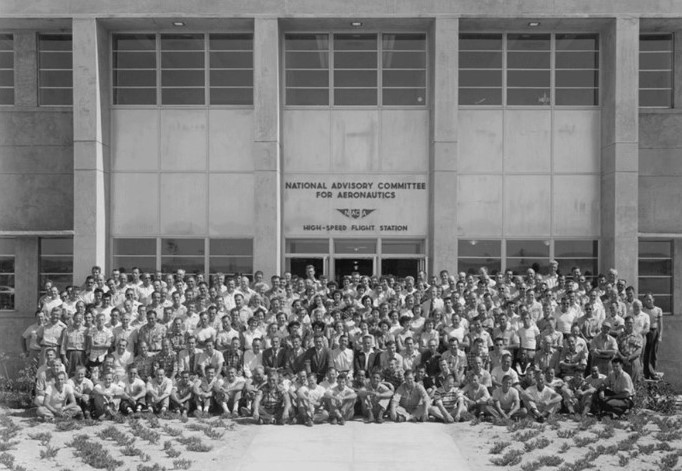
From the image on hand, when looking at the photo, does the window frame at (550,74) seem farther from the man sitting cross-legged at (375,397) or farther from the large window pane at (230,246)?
the man sitting cross-legged at (375,397)

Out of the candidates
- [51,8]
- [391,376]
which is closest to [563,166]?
[391,376]

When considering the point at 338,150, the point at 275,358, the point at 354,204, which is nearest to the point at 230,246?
the point at 354,204

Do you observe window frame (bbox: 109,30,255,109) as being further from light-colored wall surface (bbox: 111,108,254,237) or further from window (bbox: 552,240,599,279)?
window (bbox: 552,240,599,279)

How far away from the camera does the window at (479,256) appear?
20.1 meters

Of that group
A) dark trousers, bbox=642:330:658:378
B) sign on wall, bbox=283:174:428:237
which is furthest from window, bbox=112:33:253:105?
dark trousers, bbox=642:330:658:378

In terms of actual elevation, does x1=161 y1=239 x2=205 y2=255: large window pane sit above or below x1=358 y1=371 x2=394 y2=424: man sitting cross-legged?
Result: above

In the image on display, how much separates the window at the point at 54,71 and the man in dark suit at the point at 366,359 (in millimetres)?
11625

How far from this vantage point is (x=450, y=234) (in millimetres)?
19250

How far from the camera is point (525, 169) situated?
20.3 m

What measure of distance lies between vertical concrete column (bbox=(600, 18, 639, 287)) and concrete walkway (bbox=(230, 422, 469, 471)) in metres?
9.04

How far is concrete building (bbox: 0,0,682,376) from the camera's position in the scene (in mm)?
20031

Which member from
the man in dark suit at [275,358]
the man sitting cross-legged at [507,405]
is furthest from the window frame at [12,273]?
the man sitting cross-legged at [507,405]

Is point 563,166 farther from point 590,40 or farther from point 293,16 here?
point 293,16

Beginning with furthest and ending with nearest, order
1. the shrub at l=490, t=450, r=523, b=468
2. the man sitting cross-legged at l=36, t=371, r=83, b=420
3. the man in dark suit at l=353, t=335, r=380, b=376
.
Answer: the man in dark suit at l=353, t=335, r=380, b=376
the man sitting cross-legged at l=36, t=371, r=83, b=420
the shrub at l=490, t=450, r=523, b=468
